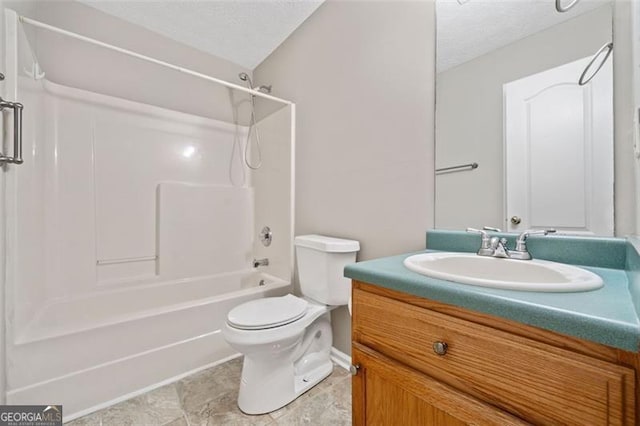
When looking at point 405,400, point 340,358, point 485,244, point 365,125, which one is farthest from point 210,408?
point 365,125

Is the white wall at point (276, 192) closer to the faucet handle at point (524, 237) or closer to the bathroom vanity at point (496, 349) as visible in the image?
the bathroom vanity at point (496, 349)

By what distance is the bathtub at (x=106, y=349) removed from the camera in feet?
3.73

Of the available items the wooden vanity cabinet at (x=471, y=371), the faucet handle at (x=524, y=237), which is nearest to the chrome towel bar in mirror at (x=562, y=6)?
the faucet handle at (x=524, y=237)

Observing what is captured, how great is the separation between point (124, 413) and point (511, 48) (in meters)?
2.25

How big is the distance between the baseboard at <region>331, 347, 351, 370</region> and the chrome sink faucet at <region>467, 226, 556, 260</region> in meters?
1.05

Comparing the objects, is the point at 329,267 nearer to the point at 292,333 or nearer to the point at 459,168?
the point at 292,333

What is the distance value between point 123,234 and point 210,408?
1373mm

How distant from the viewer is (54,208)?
1.68m

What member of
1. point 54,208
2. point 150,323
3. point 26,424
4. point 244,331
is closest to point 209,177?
point 54,208

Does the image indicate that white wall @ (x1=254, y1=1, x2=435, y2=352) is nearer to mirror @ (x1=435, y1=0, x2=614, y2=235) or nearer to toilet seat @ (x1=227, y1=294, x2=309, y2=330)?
mirror @ (x1=435, y1=0, x2=614, y2=235)

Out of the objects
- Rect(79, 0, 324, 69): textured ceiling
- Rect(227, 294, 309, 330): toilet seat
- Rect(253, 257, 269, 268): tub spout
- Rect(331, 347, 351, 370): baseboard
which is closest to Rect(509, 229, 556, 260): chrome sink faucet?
Rect(227, 294, 309, 330): toilet seat

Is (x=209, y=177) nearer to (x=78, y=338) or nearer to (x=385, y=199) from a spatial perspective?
(x=78, y=338)

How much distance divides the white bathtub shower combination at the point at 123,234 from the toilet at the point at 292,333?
1.34 feet

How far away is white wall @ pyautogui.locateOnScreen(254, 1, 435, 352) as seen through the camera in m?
1.24
